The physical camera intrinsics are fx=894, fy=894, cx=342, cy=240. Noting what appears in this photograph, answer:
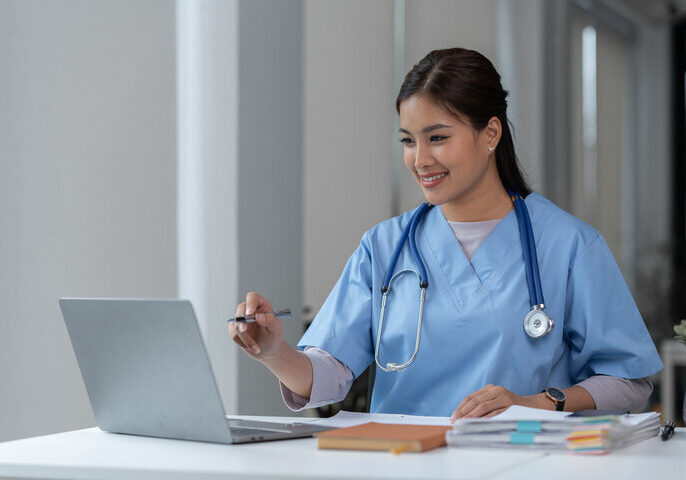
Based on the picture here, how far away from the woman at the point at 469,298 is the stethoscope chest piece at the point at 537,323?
0.03 metres

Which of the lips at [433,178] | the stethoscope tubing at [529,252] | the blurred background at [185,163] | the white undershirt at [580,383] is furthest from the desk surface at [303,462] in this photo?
the blurred background at [185,163]

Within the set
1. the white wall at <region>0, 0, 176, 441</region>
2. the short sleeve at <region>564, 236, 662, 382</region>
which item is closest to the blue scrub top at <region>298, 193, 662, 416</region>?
the short sleeve at <region>564, 236, 662, 382</region>

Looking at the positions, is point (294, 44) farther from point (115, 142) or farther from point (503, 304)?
point (503, 304)

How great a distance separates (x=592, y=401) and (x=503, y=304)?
0.80ft

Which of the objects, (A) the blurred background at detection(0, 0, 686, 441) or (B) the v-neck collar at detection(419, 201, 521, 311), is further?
(A) the blurred background at detection(0, 0, 686, 441)

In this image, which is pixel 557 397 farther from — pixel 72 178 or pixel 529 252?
pixel 72 178

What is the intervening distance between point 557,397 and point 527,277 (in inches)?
10.1

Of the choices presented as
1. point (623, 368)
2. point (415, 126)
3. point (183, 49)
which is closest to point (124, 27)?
point (183, 49)

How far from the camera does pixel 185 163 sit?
9.09ft

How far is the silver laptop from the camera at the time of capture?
1243 mm

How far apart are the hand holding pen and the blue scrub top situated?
0.32 m

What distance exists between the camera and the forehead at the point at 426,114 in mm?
1779

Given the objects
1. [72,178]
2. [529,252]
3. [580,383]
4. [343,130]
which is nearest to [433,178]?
[529,252]

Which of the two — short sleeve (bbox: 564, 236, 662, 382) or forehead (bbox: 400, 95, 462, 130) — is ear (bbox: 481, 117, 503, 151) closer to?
forehead (bbox: 400, 95, 462, 130)
